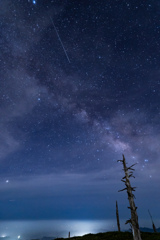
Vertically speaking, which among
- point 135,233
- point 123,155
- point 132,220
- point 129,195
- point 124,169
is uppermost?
point 123,155

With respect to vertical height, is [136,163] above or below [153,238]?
above

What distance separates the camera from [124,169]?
59.4 feet

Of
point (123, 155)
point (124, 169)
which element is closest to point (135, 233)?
point (124, 169)

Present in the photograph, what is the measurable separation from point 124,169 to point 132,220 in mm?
4539

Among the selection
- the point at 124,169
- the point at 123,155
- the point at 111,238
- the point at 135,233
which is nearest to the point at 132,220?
the point at 135,233

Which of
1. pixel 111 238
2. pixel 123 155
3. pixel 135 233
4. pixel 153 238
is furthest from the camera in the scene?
pixel 111 238

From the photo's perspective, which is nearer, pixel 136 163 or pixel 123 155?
pixel 136 163

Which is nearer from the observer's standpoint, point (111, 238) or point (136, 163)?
point (136, 163)

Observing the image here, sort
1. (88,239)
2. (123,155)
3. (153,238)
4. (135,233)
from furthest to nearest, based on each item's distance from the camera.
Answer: (88,239), (153,238), (123,155), (135,233)

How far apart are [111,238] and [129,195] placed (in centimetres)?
2061

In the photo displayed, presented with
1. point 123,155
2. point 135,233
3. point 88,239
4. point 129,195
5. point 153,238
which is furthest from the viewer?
point 88,239

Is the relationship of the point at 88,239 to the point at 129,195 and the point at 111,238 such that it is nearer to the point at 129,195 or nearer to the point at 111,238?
the point at 111,238

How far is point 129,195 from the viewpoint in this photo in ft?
56.1

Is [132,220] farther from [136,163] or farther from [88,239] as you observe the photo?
[88,239]
